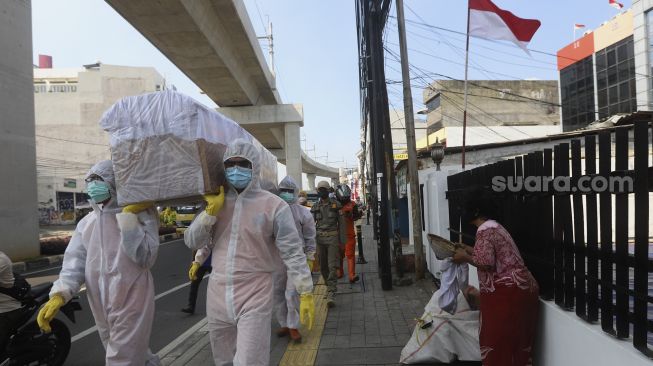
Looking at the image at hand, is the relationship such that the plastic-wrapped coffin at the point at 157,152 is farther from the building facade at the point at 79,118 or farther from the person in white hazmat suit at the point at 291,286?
the building facade at the point at 79,118

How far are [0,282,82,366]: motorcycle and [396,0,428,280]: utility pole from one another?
5.32 metres

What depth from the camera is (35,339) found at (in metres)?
4.34

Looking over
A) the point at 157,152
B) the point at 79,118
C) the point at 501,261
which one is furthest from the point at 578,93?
the point at 79,118

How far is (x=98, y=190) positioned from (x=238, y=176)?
1.08 m

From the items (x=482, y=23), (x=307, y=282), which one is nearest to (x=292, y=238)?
(x=307, y=282)

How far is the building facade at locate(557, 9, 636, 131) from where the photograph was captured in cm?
2064

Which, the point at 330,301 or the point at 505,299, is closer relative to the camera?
the point at 505,299

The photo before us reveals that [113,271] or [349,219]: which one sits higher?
[113,271]

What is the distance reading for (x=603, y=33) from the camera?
909 inches

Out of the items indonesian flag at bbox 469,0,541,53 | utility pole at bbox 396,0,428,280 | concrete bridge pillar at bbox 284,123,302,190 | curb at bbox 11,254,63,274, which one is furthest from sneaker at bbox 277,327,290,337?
concrete bridge pillar at bbox 284,123,302,190

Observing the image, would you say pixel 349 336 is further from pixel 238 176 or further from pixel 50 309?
pixel 50 309

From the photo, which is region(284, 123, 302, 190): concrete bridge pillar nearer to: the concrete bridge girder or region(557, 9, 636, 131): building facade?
the concrete bridge girder

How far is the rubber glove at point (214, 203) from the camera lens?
3021mm

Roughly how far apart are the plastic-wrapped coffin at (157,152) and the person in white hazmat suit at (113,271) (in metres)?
0.21
